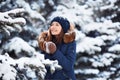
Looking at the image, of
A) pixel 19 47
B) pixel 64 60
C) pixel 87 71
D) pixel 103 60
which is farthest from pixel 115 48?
pixel 64 60

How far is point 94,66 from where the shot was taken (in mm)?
11672

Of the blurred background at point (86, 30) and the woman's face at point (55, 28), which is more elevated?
the woman's face at point (55, 28)

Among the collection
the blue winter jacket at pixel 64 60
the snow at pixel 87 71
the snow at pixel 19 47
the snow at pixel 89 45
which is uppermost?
the blue winter jacket at pixel 64 60

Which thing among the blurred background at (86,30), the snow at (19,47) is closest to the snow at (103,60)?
the blurred background at (86,30)

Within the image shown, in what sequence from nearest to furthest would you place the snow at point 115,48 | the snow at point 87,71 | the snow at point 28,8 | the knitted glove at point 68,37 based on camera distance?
1. the knitted glove at point 68,37
2. the snow at point 28,8
3. the snow at point 87,71
4. the snow at point 115,48

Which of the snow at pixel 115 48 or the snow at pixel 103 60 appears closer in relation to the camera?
the snow at pixel 103 60

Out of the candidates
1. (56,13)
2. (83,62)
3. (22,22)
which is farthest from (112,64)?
(22,22)

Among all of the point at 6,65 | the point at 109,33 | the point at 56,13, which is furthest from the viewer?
the point at 109,33

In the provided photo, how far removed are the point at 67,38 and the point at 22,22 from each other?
974 mm

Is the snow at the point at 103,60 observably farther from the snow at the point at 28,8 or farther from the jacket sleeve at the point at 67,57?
the jacket sleeve at the point at 67,57


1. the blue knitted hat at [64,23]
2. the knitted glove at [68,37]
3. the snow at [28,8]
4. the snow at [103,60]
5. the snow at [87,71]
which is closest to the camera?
the knitted glove at [68,37]

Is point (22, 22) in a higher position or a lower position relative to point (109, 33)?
higher

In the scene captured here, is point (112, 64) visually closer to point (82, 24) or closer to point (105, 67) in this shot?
point (105, 67)

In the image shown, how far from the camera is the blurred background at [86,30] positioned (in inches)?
370
